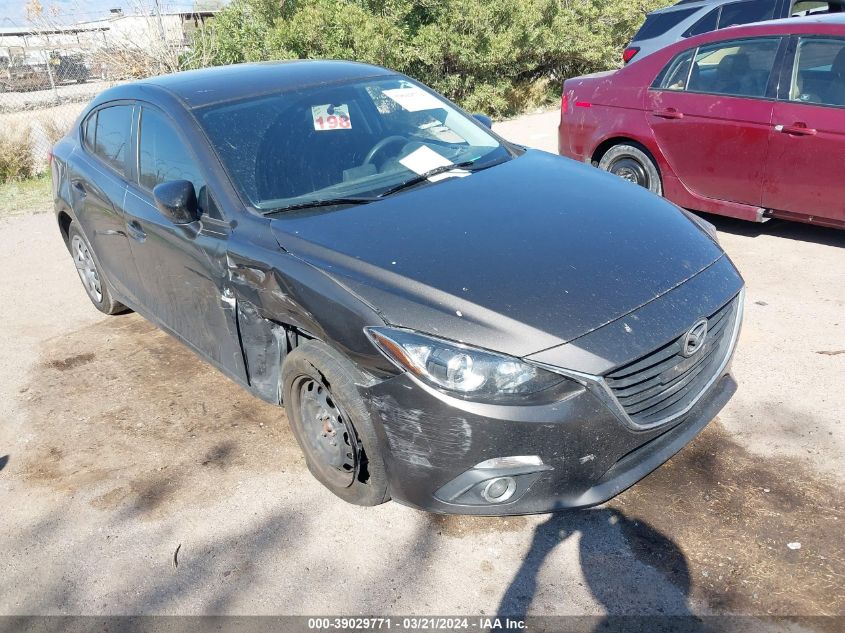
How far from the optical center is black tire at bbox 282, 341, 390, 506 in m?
2.84

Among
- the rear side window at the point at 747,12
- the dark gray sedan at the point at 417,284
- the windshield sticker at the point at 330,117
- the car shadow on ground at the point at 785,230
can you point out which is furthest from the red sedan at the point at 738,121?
the rear side window at the point at 747,12

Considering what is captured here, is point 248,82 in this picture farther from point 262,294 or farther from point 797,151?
point 797,151

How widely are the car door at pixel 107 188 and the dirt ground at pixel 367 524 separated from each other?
75 centimetres

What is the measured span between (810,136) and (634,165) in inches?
59.6

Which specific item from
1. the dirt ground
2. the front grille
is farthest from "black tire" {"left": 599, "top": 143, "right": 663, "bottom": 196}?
→ the front grille

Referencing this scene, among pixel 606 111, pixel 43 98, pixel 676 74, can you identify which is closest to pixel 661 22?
pixel 606 111

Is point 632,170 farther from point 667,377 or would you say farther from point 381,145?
point 667,377

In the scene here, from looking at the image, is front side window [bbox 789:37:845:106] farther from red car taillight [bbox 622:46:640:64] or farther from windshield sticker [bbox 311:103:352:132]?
red car taillight [bbox 622:46:640:64]

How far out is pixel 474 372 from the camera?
8.41 ft

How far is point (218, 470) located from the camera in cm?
359

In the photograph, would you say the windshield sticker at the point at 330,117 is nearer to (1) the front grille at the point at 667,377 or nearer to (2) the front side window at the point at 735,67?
(1) the front grille at the point at 667,377

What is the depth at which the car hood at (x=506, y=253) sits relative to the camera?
2643 mm

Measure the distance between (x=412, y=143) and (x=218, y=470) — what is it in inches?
76.0

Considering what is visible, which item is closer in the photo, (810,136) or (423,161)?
(423,161)
